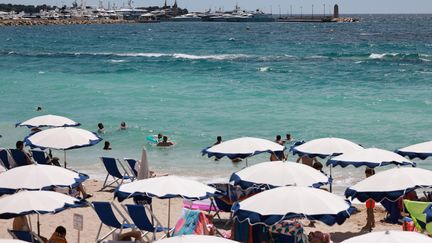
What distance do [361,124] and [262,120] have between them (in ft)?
10.9

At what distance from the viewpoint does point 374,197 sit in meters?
10.5

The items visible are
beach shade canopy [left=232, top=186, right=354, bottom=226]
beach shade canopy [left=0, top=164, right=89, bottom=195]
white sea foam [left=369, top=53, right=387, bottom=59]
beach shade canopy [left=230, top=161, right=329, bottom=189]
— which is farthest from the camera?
white sea foam [left=369, top=53, right=387, bottom=59]

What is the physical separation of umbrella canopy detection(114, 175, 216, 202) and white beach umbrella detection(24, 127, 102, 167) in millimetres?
4304

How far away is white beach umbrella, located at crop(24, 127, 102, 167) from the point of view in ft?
47.9

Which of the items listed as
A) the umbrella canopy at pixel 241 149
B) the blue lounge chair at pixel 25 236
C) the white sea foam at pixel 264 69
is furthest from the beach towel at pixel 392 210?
the white sea foam at pixel 264 69

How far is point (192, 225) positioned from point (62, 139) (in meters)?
5.21

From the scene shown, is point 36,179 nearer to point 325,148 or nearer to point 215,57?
point 325,148

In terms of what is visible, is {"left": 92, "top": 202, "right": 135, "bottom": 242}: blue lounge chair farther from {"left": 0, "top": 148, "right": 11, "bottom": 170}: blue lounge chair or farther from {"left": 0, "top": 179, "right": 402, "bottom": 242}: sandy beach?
{"left": 0, "top": 148, "right": 11, "bottom": 170}: blue lounge chair

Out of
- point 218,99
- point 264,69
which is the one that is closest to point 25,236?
point 218,99

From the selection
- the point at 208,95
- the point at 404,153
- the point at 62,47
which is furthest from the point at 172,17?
the point at 404,153

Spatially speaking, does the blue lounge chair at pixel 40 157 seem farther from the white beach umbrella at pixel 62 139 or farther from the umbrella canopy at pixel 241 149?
the umbrella canopy at pixel 241 149

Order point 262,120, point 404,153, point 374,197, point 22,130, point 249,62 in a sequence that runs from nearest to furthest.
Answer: point 374,197, point 404,153, point 22,130, point 262,120, point 249,62

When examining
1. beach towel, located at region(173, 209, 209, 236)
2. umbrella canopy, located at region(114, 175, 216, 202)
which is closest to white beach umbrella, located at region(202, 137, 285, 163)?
umbrella canopy, located at region(114, 175, 216, 202)

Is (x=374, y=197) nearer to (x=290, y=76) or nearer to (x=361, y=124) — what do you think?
(x=361, y=124)
